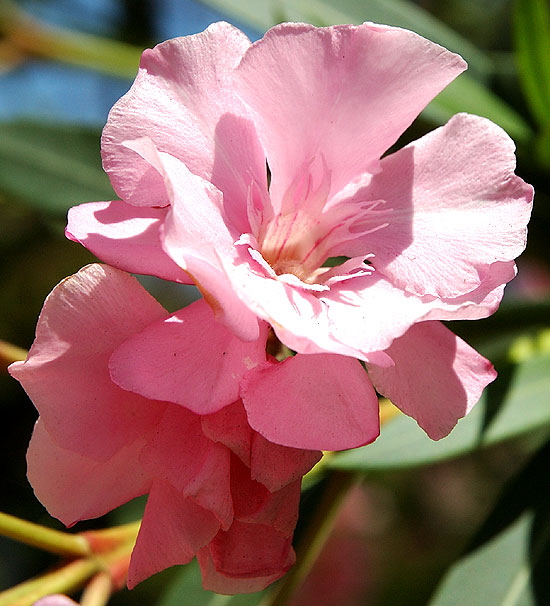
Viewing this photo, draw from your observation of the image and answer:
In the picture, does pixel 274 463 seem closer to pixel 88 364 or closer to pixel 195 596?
pixel 88 364

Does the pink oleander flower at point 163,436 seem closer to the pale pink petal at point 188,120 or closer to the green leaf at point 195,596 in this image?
the pale pink petal at point 188,120

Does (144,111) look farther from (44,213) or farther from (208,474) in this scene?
(44,213)

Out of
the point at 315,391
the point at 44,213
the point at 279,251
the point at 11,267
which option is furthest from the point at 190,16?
the point at 315,391

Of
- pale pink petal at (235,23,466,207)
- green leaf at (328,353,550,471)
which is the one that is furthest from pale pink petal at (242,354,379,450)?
green leaf at (328,353,550,471)

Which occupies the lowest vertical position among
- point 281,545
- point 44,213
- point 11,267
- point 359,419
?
point 11,267

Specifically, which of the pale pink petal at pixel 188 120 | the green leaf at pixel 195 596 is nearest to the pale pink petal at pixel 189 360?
the pale pink petal at pixel 188 120

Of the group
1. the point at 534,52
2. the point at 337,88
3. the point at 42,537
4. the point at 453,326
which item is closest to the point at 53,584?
the point at 42,537
